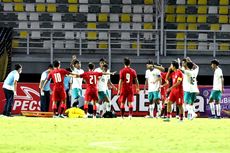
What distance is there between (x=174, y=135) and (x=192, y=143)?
2.11 meters

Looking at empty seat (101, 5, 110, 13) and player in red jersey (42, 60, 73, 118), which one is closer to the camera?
player in red jersey (42, 60, 73, 118)

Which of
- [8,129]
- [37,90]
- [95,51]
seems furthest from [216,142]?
[95,51]

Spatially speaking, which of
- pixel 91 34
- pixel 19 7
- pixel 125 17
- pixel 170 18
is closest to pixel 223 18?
pixel 170 18

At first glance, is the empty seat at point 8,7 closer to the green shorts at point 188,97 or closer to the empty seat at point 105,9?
the empty seat at point 105,9

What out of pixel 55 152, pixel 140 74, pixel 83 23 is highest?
pixel 83 23

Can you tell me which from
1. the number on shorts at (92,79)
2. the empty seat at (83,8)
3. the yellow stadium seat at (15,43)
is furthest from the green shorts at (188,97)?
the empty seat at (83,8)

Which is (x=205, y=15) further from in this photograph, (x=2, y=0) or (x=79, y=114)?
(x=79, y=114)

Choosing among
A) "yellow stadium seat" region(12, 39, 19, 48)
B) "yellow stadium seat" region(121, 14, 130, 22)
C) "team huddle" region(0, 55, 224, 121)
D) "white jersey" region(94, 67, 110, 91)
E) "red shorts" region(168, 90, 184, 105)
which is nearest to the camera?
"red shorts" region(168, 90, 184, 105)

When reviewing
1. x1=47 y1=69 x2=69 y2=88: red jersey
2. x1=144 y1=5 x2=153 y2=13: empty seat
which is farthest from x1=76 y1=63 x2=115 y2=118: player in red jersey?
x1=144 y1=5 x2=153 y2=13: empty seat

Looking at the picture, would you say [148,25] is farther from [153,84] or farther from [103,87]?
[103,87]

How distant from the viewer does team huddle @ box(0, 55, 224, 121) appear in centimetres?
2233

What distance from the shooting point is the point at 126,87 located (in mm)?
23031

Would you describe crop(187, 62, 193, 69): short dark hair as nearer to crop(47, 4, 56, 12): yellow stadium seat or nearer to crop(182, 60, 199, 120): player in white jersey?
crop(182, 60, 199, 120): player in white jersey

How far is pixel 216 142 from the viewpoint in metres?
13.2
